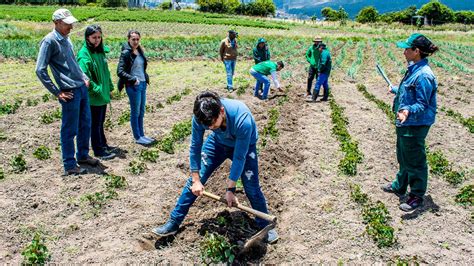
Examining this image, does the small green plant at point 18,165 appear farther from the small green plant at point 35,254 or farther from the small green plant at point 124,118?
the small green plant at point 124,118

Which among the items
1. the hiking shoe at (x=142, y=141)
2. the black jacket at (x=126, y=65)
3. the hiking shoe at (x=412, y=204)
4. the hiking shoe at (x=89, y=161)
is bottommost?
the hiking shoe at (x=412, y=204)

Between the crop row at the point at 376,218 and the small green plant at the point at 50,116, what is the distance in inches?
255

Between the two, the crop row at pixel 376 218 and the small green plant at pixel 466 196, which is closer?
the crop row at pixel 376 218

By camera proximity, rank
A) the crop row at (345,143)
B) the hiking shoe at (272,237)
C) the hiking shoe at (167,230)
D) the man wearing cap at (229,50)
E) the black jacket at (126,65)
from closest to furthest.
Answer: the hiking shoe at (167,230) < the hiking shoe at (272,237) < the crop row at (345,143) < the black jacket at (126,65) < the man wearing cap at (229,50)

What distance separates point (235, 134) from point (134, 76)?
153 inches

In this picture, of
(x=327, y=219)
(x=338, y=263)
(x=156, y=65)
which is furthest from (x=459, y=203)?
(x=156, y=65)

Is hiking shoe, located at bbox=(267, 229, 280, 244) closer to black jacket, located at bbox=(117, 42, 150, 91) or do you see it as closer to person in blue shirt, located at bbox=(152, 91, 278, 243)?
person in blue shirt, located at bbox=(152, 91, 278, 243)

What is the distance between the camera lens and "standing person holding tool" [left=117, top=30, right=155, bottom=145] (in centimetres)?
716

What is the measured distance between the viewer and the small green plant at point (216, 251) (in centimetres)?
428

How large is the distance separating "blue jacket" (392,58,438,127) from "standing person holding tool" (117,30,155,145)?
4.36 m

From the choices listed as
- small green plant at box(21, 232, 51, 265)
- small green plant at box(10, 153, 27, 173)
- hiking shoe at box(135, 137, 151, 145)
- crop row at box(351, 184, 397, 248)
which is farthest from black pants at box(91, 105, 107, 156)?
crop row at box(351, 184, 397, 248)

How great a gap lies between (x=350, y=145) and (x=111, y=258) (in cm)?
486

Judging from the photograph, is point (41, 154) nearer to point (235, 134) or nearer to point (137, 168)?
point (137, 168)

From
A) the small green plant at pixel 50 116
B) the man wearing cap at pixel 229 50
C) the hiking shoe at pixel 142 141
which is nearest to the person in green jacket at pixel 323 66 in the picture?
the man wearing cap at pixel 229 50
